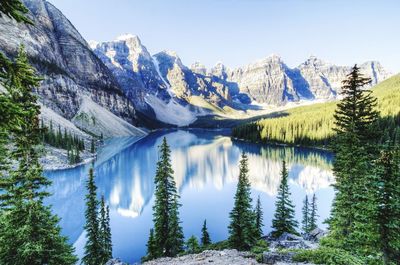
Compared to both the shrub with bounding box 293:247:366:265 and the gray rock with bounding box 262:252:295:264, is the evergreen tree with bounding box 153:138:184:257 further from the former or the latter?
the shrub with bounding box 293:247:366:265

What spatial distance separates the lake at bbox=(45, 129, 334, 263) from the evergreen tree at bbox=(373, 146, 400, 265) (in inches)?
1242

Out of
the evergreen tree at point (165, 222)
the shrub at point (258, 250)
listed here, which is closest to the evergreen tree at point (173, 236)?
the evergreen tree at point (165, 222)

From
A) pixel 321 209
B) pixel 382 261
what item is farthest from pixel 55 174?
pixel 382 261

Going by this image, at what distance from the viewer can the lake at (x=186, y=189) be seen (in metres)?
44.9

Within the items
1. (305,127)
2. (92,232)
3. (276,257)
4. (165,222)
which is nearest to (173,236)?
(165,222)

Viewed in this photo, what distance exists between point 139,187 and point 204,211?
24.9 m

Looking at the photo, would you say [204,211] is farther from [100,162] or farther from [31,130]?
[100,162]

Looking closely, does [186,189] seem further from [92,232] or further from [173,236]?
[92,232]

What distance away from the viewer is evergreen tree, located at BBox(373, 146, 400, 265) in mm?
10648

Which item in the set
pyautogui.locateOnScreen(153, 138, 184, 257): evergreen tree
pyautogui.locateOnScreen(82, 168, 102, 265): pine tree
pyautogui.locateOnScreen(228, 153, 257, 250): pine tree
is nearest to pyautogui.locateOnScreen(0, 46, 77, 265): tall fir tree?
pyautogui.locateOnScreen(82, 168, 102, 265): pine tree

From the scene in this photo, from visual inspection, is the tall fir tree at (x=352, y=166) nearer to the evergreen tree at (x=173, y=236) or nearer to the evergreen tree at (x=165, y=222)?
the evergreen tree at (x=173, y=236)

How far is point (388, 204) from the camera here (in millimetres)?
10656

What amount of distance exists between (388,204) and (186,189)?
59892 mm

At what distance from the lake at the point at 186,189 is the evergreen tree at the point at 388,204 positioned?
31556 millimetres
